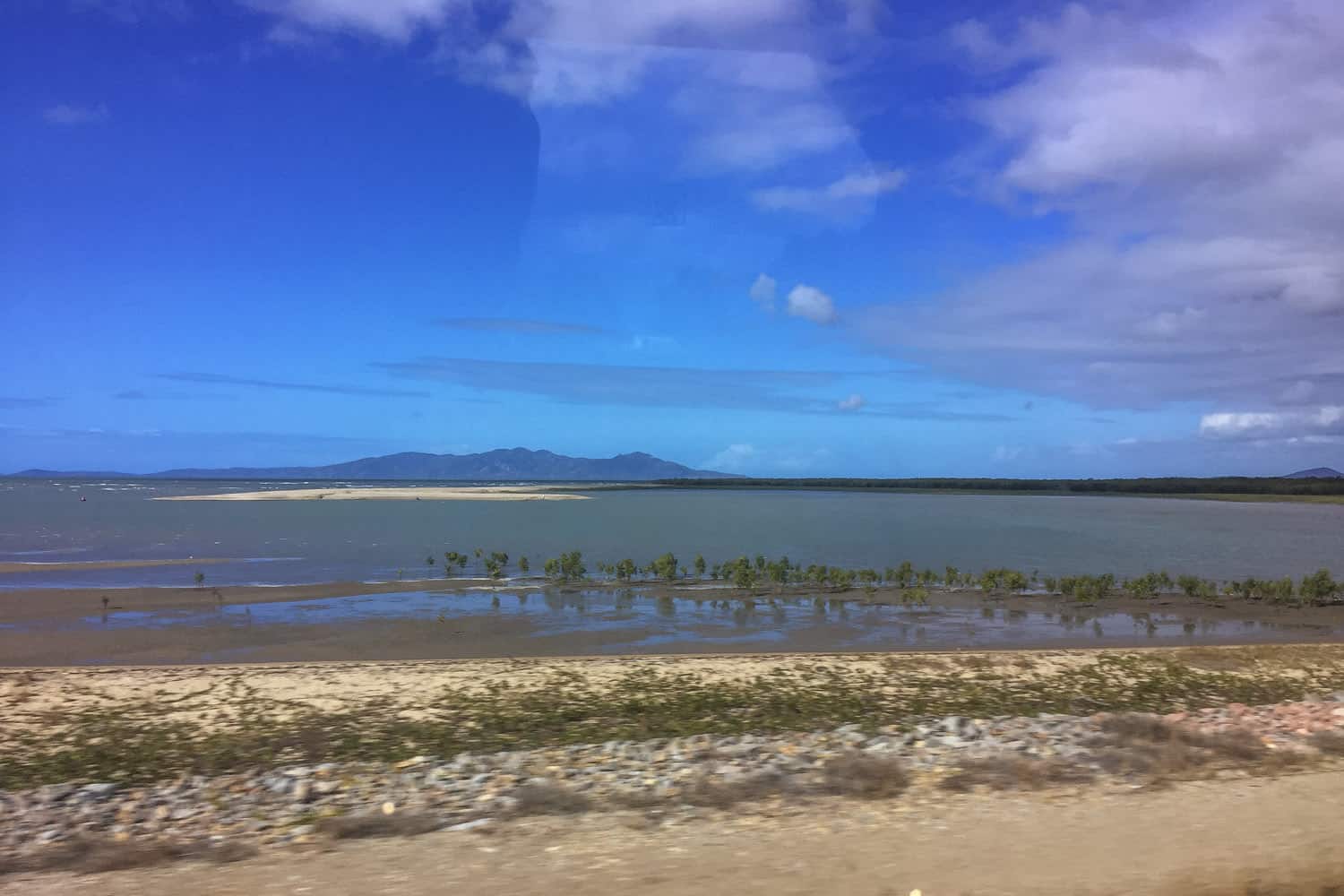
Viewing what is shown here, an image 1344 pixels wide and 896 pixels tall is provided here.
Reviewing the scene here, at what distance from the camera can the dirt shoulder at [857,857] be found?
5488 millimetres

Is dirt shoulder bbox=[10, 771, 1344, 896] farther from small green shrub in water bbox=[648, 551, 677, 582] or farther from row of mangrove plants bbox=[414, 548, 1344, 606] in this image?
small green shrub in water bbox=[648, 551, 677, 582]

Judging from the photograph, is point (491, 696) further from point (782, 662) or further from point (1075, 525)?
point (1075, 525)

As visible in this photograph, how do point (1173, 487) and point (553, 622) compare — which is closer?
point (553, 622)

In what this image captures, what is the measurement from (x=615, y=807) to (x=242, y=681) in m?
6.95

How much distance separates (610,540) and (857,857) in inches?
1433

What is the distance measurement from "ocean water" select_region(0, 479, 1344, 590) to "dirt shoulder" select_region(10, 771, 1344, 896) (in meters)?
20.6

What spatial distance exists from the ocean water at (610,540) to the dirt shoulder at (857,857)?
2065cm

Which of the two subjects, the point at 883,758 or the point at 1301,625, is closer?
the point at 883,758

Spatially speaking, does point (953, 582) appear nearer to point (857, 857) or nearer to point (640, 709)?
point (640, 709)

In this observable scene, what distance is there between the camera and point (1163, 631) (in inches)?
741

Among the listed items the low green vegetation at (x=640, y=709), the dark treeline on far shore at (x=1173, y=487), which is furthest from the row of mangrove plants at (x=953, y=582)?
the dark treeline on far shore at (x=1173, y=487)

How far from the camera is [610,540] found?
42094 mm

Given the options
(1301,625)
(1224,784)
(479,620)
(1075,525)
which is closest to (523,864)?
(1224,784)

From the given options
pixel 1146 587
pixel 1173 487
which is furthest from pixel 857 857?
pixel 1173 487
